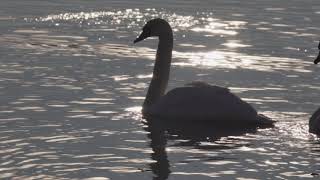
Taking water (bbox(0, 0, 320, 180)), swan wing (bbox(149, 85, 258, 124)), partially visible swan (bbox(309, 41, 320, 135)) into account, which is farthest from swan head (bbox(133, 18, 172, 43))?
partially visible swan (bbox(309, 41, 320, 135))

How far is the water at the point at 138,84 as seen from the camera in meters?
13.0

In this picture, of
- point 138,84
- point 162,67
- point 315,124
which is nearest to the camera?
point 315,124

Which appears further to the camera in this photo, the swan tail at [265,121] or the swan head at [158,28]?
the swan head at [158,28]

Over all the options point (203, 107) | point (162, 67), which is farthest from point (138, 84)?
point (203, 107)

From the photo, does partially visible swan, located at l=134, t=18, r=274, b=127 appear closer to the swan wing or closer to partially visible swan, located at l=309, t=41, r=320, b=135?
the swan wing

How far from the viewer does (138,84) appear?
18719 millimetres

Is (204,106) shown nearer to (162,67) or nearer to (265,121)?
(265,121)

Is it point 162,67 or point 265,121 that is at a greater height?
point 162,67

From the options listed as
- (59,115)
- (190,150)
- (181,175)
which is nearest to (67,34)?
(59,115)

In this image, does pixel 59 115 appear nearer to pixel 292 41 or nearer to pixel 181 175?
pixel 181 175

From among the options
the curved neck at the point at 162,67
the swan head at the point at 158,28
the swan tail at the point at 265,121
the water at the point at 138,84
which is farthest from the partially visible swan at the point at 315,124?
the swan head at the point at 158,28

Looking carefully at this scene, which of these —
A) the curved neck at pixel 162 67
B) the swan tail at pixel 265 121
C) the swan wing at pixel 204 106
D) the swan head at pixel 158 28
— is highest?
the swan head at pixel 158 28

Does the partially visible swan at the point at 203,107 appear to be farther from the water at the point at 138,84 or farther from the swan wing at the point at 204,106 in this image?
the water at the point at 138,84

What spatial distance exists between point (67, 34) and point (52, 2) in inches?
185
